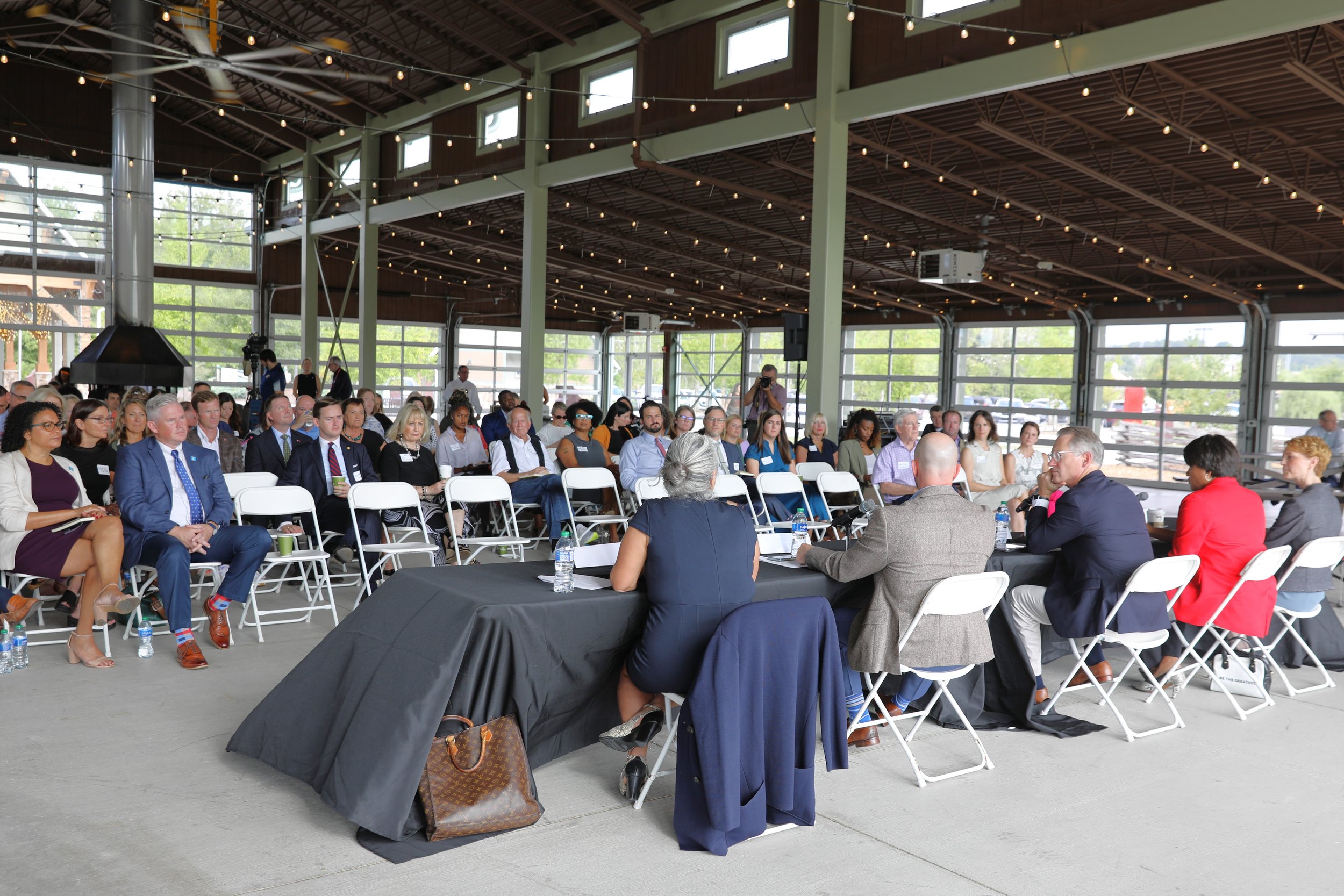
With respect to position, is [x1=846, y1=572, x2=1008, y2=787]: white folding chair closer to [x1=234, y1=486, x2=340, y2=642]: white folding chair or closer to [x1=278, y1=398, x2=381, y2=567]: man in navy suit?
[x1=234, y1=486, x2=340, y2=642]: white folding chair

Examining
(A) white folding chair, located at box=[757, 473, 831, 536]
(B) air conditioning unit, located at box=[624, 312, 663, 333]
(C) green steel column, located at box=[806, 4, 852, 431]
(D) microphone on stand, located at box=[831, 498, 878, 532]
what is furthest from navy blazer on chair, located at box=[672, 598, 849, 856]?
(B) air conditioning unit, located at box=[624, 312, 663, 333]

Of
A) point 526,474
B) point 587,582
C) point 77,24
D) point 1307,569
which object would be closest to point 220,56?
point 77,24

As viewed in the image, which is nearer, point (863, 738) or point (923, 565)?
point (923, 565)

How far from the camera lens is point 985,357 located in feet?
71.2

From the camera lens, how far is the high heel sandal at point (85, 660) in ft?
14.3

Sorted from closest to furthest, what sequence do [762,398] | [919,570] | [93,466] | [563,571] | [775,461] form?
1. [563,571]
2. [919,570]
3. [93,466]
4. [775,461]
5. [762,398]

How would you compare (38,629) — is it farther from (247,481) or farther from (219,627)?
(247,481)

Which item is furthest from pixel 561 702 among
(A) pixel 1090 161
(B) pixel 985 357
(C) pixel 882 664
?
(B) pixel 985 357

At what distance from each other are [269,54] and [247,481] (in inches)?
154

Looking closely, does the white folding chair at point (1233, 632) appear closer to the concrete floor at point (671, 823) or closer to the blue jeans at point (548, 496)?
the concrete floor at point (671, 823)

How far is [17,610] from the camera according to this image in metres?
4.37

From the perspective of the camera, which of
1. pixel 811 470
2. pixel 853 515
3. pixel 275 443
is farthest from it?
pixel 811 470

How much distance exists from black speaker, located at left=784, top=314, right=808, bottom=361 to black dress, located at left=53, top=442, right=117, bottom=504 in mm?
5865

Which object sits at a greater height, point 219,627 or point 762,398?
point 762,398
